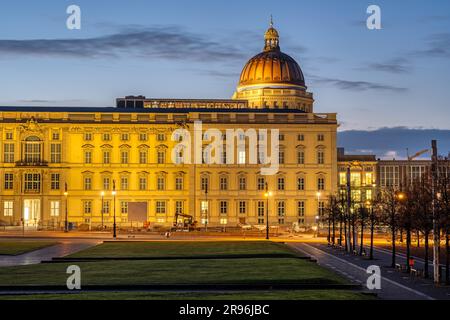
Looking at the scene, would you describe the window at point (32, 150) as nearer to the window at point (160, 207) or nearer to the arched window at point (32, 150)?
the arched window at point (32, 150)

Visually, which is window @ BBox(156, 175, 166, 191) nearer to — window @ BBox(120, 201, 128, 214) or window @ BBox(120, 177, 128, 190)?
window @ BBox(120, 177, 128, 190)

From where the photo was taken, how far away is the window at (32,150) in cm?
14262

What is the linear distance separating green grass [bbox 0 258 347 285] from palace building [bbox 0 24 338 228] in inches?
3404

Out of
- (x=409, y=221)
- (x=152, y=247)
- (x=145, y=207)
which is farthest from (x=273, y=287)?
(x=145, y=207)

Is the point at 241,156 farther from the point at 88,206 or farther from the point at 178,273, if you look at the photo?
the point at 178,273

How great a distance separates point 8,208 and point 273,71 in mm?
68346

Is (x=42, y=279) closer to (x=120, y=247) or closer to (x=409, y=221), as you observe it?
(x=409, y=221)

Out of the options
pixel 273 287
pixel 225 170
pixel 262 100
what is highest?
pixel 262 100

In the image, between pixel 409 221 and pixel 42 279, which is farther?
pixel 409 221

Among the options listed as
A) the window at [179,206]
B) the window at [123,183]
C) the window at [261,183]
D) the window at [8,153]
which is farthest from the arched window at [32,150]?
the window at [261,183]

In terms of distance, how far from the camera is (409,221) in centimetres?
5678

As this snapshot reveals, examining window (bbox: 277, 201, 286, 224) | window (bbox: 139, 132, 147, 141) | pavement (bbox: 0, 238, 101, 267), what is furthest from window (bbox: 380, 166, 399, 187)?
pavement (bbox: 0, 238, 101, 267)

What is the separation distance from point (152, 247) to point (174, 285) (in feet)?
119

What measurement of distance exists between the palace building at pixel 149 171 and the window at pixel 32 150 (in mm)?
151
